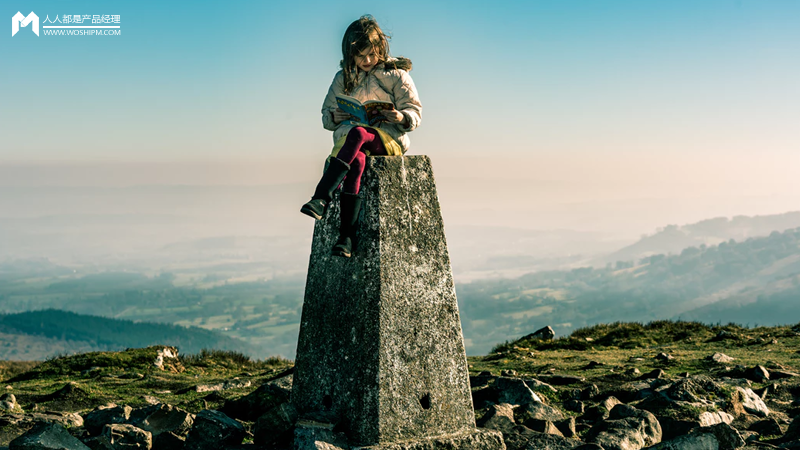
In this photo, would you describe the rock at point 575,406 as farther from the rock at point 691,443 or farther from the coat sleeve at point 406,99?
the coat sleeve at point 406,99

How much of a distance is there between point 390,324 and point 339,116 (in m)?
2.06

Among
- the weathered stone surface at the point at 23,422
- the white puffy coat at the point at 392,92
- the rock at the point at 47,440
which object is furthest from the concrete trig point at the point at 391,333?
the weathered stone surface at the point at 23,422

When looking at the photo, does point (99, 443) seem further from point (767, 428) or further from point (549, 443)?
point (767, 428)

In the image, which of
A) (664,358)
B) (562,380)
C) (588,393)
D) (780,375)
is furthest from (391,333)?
(664,358)

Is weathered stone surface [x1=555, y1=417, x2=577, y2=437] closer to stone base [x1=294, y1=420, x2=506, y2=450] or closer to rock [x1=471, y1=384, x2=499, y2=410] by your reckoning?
rock [x1=471, y1=384, x2=499, y2=410]

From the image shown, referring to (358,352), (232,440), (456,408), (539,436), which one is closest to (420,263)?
(358,352)

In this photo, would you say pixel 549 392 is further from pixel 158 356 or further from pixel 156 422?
pixel 158 356

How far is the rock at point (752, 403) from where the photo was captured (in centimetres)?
873

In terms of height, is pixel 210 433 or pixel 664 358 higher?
pixel 210 433

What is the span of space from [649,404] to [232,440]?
5.16 metres

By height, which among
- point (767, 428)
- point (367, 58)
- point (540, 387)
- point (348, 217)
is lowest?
point (767, 428)

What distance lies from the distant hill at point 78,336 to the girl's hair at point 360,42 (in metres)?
182

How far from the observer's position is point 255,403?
8242 mm

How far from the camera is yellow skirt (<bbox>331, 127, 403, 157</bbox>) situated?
6211mm
